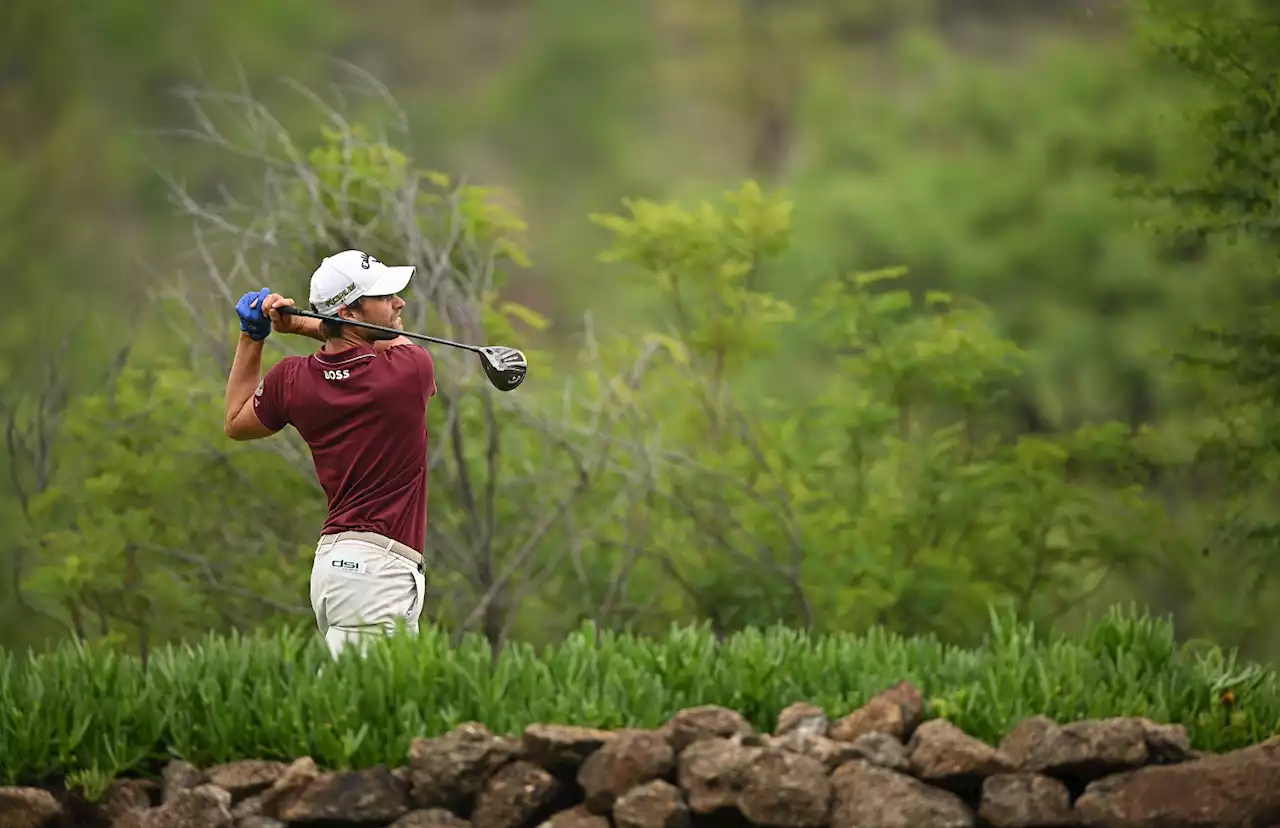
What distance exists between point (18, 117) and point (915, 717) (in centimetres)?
3184

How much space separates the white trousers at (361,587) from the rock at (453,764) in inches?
19.5

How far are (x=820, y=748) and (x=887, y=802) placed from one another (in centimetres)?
35

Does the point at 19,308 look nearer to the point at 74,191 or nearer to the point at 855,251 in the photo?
the point at 855,251

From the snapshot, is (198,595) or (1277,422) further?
(198,595)

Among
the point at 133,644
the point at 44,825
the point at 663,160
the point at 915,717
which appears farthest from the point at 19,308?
the point at 663,160

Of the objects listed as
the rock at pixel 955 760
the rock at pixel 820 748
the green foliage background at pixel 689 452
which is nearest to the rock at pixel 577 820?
the rock at pixel 820 748

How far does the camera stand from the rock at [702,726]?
6.52m

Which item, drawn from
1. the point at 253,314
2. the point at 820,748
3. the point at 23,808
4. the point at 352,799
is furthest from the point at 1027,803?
the point at 23,808

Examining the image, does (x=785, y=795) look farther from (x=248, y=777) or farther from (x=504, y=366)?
(x=248, y=777)

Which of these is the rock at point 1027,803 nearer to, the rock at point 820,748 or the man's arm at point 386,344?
the rock at point 820,748

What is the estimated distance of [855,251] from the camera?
2330 cm

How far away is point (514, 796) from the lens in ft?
21.1

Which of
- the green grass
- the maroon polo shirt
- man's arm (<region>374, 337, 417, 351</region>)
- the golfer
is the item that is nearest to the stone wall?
the green grass

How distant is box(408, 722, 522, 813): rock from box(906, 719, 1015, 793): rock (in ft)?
4.78
